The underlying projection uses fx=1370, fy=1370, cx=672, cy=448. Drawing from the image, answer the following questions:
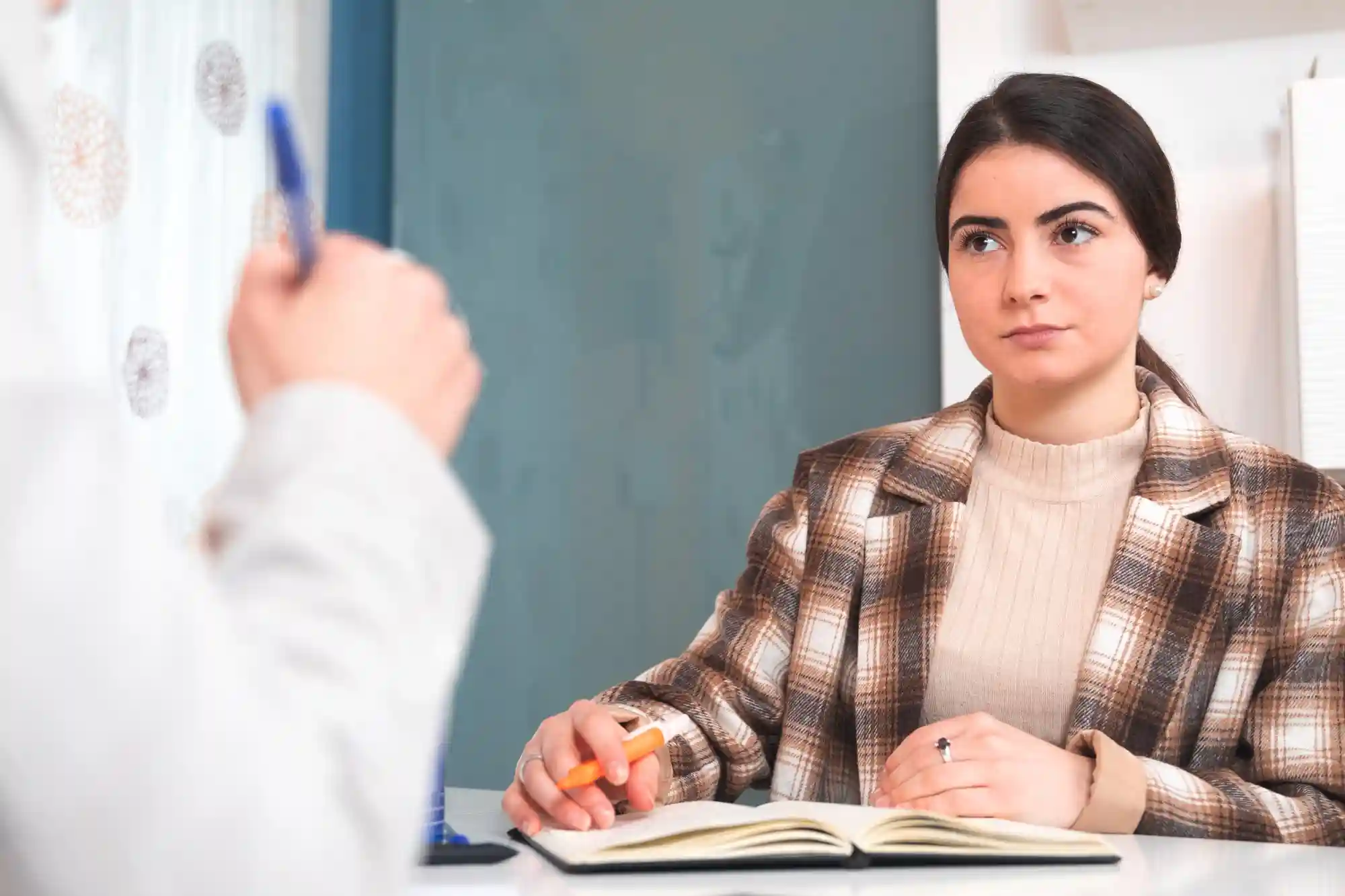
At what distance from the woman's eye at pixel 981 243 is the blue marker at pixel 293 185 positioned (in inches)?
47.4

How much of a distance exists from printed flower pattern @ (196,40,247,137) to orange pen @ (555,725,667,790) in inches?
55.7

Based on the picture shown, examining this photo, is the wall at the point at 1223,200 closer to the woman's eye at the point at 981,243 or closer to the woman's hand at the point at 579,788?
the woman's eye at the point at 981,243

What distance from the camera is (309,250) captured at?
17.2 inches

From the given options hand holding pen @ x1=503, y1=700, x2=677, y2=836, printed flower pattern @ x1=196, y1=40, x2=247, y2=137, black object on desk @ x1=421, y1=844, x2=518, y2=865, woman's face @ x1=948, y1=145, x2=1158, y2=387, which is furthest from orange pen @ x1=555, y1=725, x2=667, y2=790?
printed flower pattern @ x1=196, y1=40, x2=247, y2=137

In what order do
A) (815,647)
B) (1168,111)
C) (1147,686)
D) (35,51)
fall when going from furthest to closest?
(1168,111) → (815,647) → (1147,686) → (35,51)

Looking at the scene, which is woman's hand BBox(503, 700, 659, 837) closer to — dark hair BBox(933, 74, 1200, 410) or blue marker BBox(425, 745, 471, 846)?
blue marker BBox(425, 745, 471, 846)

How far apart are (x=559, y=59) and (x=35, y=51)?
2.17m

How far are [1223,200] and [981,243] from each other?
0.48 metres

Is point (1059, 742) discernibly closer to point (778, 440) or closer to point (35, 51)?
point (778, 440)

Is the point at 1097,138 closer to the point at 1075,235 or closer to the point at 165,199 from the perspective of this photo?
the point at 1075,235

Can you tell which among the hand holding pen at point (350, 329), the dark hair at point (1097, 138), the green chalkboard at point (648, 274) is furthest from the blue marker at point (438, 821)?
the green chalkboard at point (648, 274)

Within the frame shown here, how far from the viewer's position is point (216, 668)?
32cm

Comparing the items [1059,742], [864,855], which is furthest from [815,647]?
[864,855]

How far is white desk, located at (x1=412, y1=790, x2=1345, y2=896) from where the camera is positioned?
82 cm
